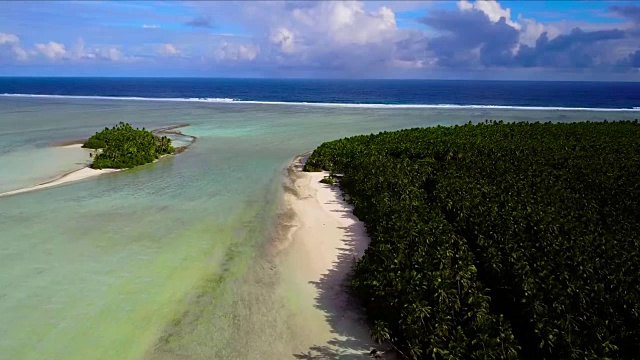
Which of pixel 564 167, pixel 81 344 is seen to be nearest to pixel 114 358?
pixel 81 344

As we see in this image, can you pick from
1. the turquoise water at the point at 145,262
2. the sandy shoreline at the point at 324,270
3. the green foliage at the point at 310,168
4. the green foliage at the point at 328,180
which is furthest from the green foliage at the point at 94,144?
the green foliage at the point at 328,180

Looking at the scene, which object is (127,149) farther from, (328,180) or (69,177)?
(328,180)

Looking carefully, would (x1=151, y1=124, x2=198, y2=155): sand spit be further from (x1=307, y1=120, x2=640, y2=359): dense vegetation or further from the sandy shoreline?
(x1=307, y1=120, x2=640, y2=359): dense vegetation

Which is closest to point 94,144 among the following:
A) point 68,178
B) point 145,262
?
point 68,178

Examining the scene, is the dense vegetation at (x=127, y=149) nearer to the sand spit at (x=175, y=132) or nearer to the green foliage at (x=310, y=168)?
the sand spit at (x=175, y=132)

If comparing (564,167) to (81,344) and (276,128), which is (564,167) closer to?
(81,344)
